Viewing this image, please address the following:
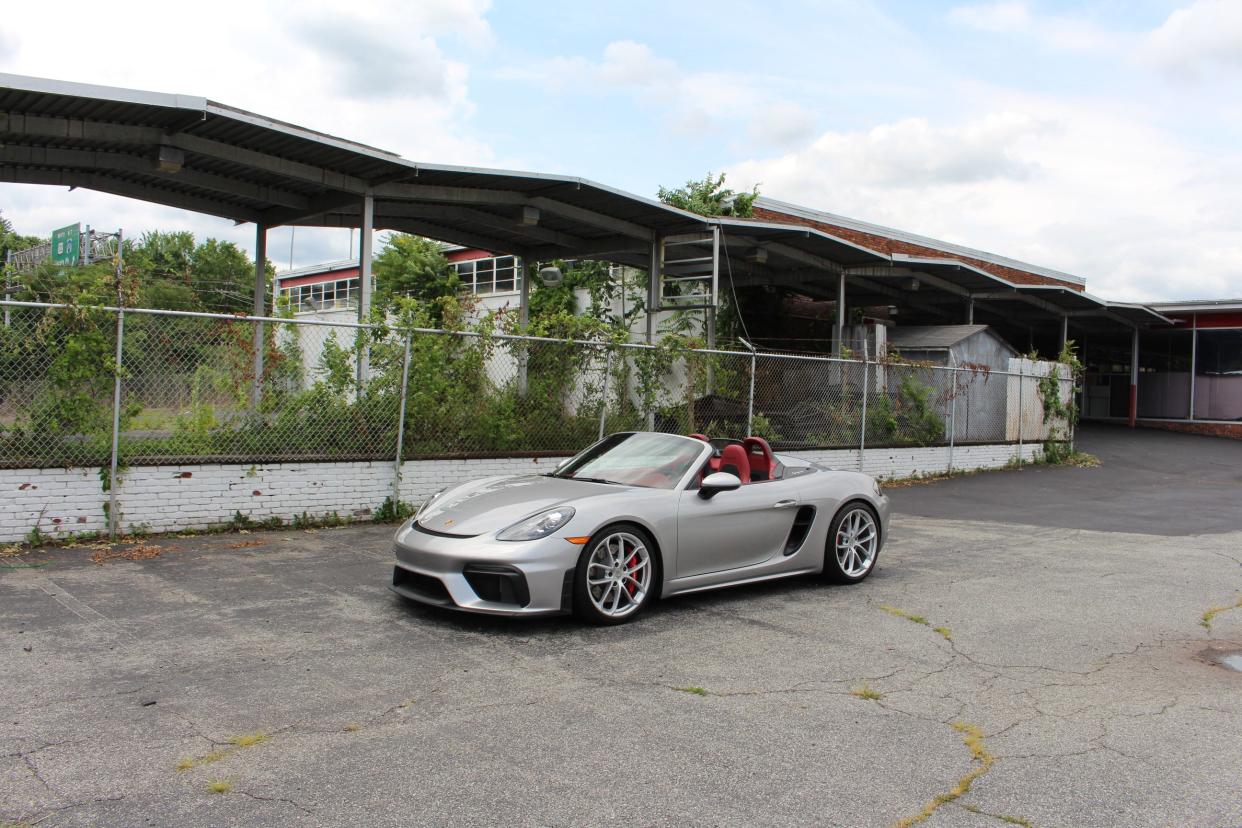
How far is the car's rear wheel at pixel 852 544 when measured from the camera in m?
7.16

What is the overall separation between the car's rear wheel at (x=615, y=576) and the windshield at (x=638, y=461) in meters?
0.58

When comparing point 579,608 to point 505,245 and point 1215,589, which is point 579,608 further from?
point 505,245

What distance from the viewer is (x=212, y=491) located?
28.6ft

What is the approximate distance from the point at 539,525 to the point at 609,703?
1524 mm

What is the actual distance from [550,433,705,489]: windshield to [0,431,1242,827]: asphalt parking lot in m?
0.95

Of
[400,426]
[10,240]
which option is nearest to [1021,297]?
[400,426]

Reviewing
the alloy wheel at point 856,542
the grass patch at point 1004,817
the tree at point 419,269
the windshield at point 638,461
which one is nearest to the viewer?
the grass patch at point 1004,817

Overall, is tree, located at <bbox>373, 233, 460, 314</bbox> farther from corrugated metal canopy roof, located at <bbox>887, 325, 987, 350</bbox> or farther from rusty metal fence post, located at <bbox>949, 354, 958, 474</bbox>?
rusty metal fence post, located at <bbox>949, 354, 958, 474</bbox>

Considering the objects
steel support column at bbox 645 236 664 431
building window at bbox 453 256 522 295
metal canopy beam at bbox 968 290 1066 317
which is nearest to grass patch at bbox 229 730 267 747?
steel support column at bbox 645 236 664 431

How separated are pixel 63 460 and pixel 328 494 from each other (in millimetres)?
2364

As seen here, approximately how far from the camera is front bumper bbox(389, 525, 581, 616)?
5.45 m

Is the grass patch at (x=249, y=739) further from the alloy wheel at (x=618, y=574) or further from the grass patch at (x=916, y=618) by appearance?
the grass patch at (x=916, y=618)

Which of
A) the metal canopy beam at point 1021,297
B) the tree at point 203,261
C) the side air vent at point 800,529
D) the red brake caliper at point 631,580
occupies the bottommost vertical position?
the red brake caliper at point 631,580

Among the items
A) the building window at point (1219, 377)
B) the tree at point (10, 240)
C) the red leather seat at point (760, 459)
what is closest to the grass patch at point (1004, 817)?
the red leather seat at point (760, 459)
